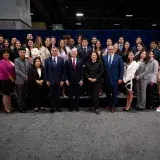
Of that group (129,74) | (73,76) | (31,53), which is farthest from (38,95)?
(129,74)

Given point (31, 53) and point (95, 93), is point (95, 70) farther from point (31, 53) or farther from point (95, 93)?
point (31, 53)

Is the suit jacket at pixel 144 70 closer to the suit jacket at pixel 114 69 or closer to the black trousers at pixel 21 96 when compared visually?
the suit jacket at pixel 114 69

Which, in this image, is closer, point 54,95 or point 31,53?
point 54,95

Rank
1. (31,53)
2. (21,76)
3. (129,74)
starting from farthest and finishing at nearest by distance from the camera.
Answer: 1. (31,53)
2. (129,74)
3. (21,76)

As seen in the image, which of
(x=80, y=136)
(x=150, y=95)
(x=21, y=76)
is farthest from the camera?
(x=150, y=95)

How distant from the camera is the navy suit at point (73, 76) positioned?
15.5 feet

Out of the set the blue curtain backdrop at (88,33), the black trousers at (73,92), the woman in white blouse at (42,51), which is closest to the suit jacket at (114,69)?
the black trousers at (73,92)

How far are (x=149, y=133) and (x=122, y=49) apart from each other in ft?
9.04

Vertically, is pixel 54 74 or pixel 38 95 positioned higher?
pixel 54 74

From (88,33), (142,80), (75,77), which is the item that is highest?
(88,33)

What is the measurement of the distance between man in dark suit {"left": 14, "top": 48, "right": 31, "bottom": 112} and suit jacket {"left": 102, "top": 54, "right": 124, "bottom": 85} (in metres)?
1.72

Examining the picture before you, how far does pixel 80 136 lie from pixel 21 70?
6.80ft

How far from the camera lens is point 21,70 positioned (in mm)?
4695

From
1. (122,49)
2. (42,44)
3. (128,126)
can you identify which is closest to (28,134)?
(128,126)
